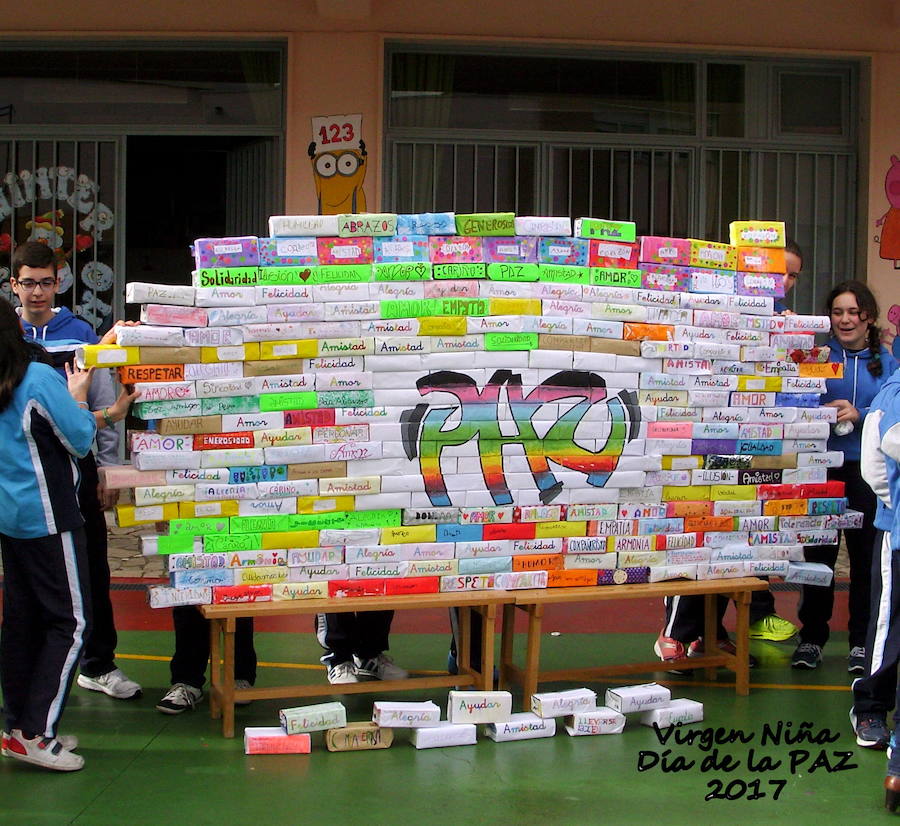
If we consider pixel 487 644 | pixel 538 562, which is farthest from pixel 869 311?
pixel 487 644

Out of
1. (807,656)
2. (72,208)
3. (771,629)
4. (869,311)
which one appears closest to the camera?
(869,311)

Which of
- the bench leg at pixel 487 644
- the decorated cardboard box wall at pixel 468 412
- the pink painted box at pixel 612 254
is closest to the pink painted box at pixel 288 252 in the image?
the decorated cardboard box wall at pixel 468 412

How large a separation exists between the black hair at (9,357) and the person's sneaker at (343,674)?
199 centimetres

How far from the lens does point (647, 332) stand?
18.5 ft

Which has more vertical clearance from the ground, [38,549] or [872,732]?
[38,549]

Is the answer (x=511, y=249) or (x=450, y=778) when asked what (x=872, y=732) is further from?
(x=511, y=249)

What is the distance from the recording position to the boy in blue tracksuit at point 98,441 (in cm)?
544

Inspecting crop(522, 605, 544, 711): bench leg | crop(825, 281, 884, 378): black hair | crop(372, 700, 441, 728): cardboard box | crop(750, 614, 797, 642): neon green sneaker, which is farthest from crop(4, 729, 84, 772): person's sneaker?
crop(825, 281, 884, 378): black hair

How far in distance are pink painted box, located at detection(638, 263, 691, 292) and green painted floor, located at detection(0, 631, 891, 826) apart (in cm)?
192

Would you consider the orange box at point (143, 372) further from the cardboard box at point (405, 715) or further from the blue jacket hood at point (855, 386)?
the blue jacket hood at point (855, 386)

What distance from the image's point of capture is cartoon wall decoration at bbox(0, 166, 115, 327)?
10266 mm

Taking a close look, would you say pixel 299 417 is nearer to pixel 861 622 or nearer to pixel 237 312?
pixel 237 312

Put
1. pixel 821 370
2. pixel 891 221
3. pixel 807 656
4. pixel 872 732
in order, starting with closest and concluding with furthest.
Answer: pixel 872 732 < pixel 821 370 < pixel 807 656 < pixel 891 221

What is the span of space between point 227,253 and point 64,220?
5.72 m
